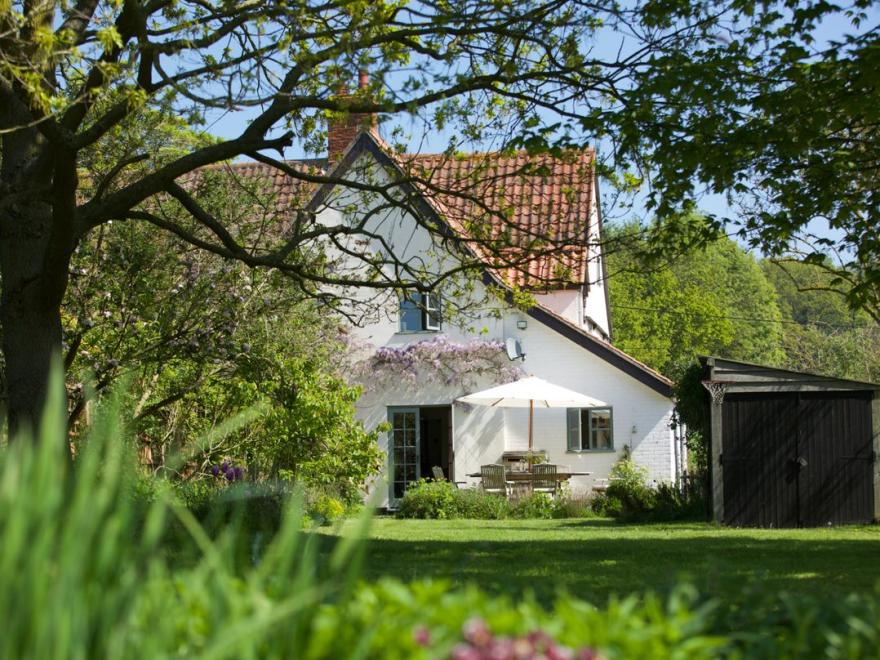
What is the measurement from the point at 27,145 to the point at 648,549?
716 centimetres

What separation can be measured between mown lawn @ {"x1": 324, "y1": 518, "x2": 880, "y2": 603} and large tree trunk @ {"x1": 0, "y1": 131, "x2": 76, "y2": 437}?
3289mm

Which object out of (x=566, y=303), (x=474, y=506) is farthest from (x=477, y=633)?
(x=566, y=303)

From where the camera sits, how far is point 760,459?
17344 mm

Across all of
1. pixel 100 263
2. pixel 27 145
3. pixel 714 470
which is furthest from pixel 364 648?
pixel 714 470

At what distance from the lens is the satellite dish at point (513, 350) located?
25.1 m

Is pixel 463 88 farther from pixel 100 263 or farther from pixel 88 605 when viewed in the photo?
pixel 88 605

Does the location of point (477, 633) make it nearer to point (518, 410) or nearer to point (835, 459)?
point (835, 459)

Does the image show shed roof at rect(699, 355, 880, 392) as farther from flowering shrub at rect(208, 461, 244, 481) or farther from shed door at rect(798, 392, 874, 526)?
flowering shrub at rect(208, 461, 244, 481)

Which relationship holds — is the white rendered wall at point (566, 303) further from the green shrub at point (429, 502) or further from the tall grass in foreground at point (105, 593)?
the tall grass in foreground at point (105, 593)

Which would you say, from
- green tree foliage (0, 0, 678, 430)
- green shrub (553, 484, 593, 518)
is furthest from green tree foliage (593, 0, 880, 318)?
green shrub (553, 484, 593, 518)

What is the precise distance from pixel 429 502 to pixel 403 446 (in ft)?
14.9

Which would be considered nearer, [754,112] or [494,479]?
[754,112]

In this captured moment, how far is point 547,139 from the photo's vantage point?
10062 mm

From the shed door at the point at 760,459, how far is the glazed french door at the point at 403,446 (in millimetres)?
9734
